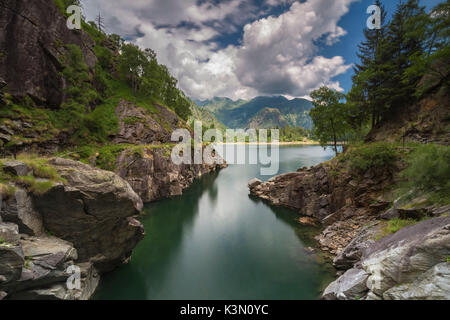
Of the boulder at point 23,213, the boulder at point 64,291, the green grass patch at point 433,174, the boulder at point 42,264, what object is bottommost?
the boulder at point 64,291

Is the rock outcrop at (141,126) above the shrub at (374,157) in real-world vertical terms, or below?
above

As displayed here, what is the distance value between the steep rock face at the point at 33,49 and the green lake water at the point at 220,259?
20332mm

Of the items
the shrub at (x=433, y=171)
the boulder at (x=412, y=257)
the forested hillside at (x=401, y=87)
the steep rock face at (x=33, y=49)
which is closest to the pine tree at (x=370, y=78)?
the forested hillside at (x=401, y=87)

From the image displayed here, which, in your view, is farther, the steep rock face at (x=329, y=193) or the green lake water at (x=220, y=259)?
the steep rock face at (x=329, y=193)

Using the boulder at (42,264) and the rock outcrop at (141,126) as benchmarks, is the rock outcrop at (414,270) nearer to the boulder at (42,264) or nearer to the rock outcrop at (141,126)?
the boulder at (42,264)

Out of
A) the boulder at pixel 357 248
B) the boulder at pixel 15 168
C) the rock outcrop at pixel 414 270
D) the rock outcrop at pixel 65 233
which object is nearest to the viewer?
the rock outcrop at pixel 414 270

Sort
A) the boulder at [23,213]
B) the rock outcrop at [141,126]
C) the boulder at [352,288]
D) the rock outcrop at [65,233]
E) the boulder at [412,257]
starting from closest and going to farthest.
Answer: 1. the boulder at [412,257]
2. the rock outcrop at [65,233]
3. the boulder at [23,213]
4. the boulder at [352,288]
5. the rock outcrop at [141,126]

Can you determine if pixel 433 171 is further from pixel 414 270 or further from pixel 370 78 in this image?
pixel 370 78

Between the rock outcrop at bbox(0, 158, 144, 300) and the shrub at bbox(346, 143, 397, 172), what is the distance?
839 inches

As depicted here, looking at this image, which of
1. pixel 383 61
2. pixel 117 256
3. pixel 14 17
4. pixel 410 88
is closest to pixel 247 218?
pixel 117 256

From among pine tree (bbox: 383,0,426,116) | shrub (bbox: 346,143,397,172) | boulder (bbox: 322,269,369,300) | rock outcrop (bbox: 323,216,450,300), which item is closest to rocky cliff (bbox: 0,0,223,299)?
boulder (bbox: 322,269,369,300)

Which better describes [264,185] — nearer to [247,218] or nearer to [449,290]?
[247,218]

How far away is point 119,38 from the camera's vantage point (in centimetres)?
4366

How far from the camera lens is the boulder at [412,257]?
575 cm
